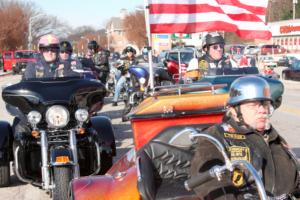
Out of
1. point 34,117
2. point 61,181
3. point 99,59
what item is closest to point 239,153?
point 61,181

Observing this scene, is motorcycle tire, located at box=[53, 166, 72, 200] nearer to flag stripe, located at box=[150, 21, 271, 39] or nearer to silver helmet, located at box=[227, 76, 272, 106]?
silver helmet, located at box=[227, 76, 272, 106]

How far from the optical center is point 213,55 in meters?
8.52

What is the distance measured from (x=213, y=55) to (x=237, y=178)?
5.40 m

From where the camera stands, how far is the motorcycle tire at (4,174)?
263 inches

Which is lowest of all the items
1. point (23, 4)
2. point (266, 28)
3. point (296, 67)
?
point (296, 67)

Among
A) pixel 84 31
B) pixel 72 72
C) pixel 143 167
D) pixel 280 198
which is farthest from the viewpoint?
pixel 84 31

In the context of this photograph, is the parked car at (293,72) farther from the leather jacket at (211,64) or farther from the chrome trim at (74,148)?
the chrome trim at (74,148)

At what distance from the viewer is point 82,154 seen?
625 centimetres

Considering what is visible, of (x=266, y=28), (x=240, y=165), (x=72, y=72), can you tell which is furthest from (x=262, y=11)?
(x=240, y=165)

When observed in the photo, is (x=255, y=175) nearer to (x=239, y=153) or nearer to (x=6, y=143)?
(x=239, y=153)

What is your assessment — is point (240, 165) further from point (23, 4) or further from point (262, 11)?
point (23, 4)

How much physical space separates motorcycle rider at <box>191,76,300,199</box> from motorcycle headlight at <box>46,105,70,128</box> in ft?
8.63

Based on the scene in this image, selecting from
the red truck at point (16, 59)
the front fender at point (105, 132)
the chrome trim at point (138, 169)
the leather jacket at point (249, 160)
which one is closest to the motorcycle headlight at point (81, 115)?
the front fender at point (105, 132)

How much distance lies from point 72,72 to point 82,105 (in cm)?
113
